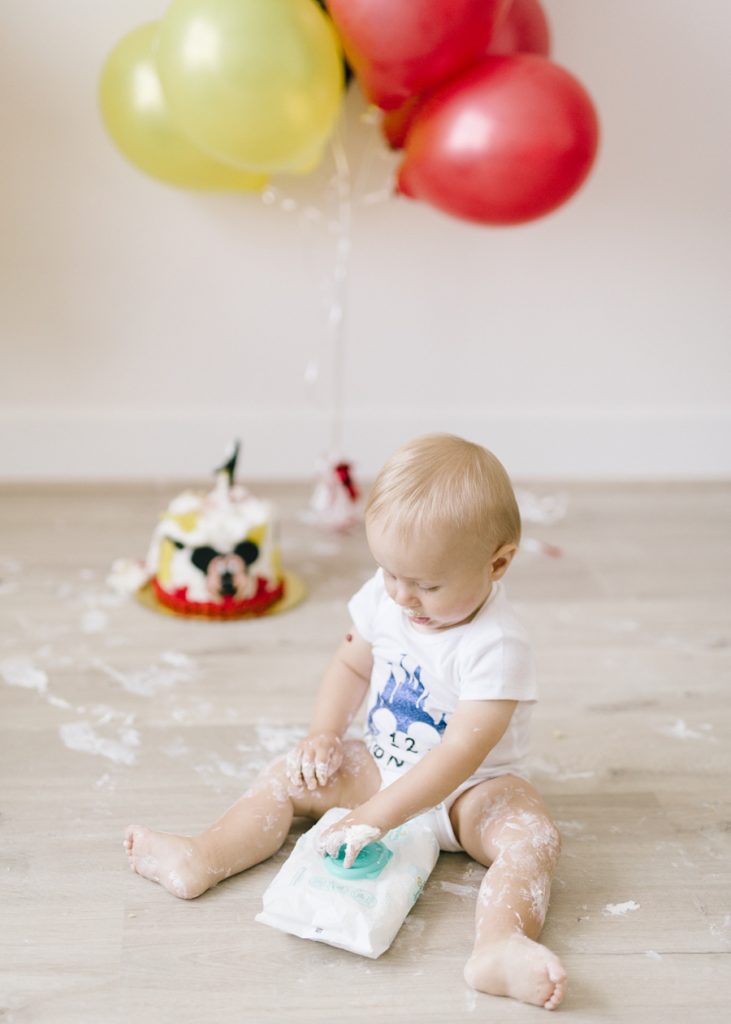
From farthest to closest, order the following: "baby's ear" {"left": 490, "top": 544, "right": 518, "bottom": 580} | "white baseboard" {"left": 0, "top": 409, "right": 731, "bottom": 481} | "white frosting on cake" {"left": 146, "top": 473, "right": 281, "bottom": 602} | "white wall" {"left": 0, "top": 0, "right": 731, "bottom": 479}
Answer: "white baseboard" {"left": 0, "top": 409, "right": 731, "bottom": 481} < "white wall" {"left": 0, "top": 0, "right": 731, "bottom": 479} < "white frosting on cake" {"left": 146, "top": 473, "right": 281, "bottom": 602} < "baby's ear" {"left": 490, "top": 544, "right": 518, "bottom": 580}

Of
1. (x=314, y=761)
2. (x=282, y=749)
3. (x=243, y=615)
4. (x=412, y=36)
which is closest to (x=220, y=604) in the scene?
(x=243, y=615)

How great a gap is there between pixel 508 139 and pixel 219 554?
74 centimetres

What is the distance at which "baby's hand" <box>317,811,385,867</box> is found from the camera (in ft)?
3.83

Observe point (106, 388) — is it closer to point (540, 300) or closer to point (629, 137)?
point (540, 300)

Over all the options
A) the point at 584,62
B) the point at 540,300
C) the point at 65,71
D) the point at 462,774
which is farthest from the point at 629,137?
the point at 462,774

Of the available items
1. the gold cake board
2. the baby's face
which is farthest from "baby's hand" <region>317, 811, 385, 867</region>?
the gold cake board

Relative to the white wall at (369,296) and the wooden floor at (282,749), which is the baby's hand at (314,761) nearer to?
the wooden floor at (282,749)

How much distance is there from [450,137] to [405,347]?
681 millimetres

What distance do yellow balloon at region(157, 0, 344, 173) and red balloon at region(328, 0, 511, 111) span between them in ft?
0.16

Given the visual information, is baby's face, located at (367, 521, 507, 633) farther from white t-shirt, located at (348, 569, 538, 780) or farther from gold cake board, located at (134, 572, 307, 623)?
gold cake board, located at (134, 572, 307, 623)

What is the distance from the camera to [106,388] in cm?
240

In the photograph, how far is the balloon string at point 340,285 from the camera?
90.1 inches

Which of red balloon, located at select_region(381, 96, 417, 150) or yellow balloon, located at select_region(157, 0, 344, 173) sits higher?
yellow balloon, located at select_region(157, 0, 344, 173)

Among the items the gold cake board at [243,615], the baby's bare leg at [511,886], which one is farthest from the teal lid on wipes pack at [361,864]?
the gold cake board at [243,615]
